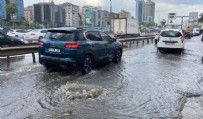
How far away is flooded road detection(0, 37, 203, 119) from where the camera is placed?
5.70 meters

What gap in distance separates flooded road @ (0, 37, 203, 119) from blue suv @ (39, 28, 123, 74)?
466mm

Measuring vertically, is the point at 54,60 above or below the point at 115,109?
above

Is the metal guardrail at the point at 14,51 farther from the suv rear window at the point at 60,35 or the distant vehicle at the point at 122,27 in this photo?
the distant vehicle at the point at 122,27

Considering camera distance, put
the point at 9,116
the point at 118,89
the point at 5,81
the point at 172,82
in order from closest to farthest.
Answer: the point at 9,116 → the point at 118,89 → the point at 5,81 → the point at 172,82

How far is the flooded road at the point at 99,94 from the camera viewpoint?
18.7 ft

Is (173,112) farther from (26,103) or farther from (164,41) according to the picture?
(164,41)

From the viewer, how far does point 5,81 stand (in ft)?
27.7

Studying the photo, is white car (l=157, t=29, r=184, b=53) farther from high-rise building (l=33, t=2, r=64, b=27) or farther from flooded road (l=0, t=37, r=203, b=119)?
high-rise building (l=33, t=2, r=64, b=27)

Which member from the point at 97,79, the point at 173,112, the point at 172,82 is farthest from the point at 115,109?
the point at 172,82

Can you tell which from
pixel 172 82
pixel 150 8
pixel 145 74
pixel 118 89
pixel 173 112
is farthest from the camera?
pixel 150 8

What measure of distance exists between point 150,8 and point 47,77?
120022 millimetres

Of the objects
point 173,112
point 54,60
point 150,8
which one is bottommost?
point 173,112

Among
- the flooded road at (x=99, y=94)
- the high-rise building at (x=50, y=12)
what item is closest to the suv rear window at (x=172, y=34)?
the flooded road at (x=99, y=94)

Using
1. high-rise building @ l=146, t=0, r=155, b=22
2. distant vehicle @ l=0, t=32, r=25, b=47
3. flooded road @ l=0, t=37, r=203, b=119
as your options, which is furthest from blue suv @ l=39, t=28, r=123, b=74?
high-rise building @ l=146, t=0, r=155, b=22
